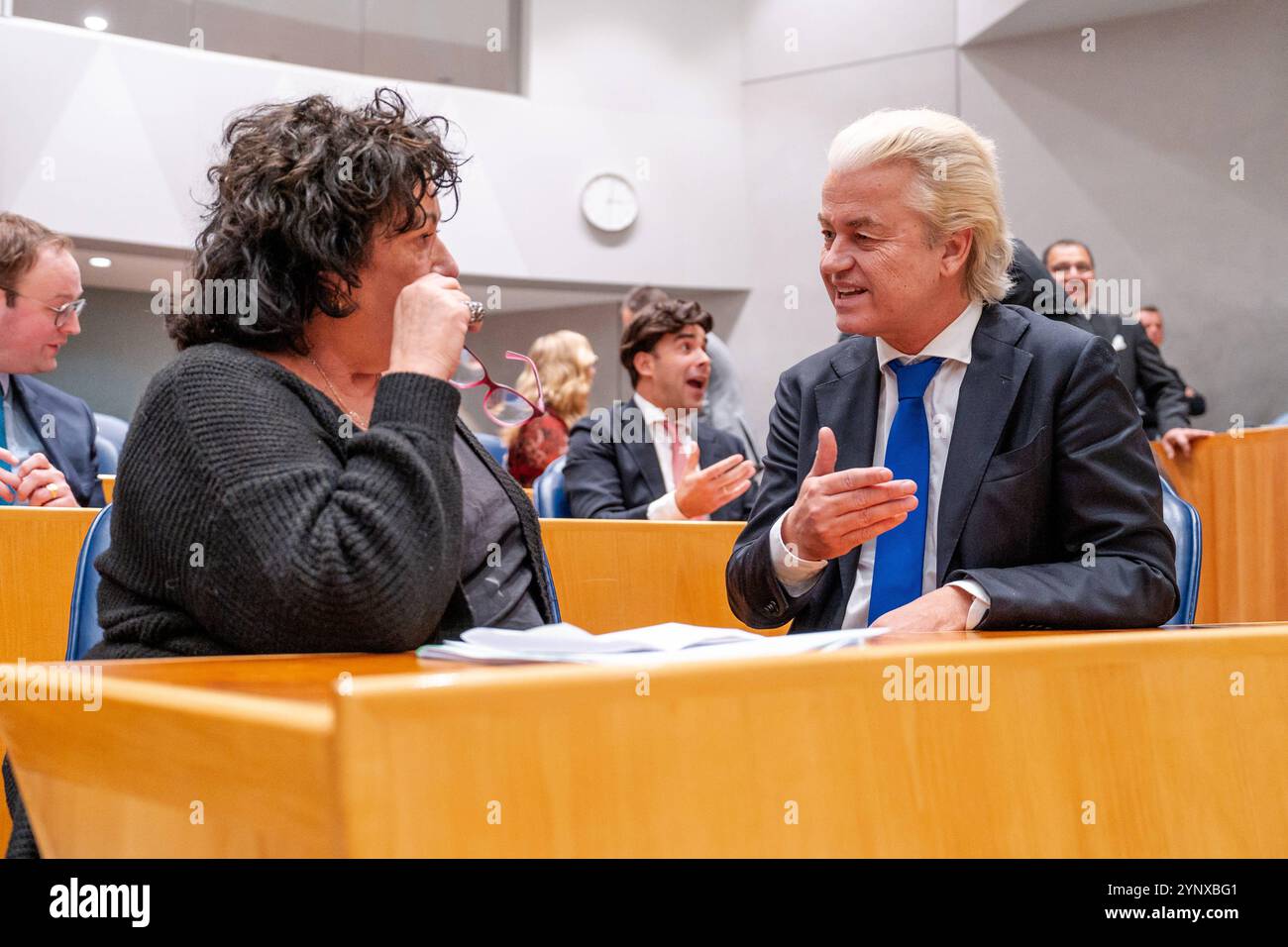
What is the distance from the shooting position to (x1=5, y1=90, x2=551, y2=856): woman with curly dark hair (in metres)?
1.08

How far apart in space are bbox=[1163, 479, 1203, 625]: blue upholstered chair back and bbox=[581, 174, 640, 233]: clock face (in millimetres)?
7249

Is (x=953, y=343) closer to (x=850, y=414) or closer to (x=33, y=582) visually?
(x=850, y=414)

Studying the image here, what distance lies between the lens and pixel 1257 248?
729cm

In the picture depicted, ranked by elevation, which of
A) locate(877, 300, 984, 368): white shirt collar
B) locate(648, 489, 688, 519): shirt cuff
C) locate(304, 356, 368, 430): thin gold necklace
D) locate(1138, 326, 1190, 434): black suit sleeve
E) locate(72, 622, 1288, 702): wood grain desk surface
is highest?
locate(1138, 326, 1190, 434): black suit sleeve

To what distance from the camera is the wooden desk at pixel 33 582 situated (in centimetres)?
207

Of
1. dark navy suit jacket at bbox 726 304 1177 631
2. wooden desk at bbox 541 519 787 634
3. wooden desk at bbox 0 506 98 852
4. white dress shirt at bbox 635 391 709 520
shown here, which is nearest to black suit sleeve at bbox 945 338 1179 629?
dark navy suit jacket at bbox 726 304 1177 631

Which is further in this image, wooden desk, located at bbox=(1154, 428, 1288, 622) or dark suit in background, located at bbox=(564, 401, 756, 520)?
wooden desk, located at bbox=(1154, 428, 1288, 622)

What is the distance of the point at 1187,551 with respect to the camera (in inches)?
66.7

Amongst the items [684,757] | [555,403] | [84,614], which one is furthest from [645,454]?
[684,757]

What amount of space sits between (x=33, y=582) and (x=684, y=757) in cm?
167

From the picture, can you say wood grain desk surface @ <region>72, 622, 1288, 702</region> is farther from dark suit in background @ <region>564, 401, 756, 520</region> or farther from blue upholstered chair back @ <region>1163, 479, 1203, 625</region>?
dark suit in background @ <region>564, 401, 756, 520</region>

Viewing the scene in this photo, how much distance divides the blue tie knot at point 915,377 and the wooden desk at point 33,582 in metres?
1.32
